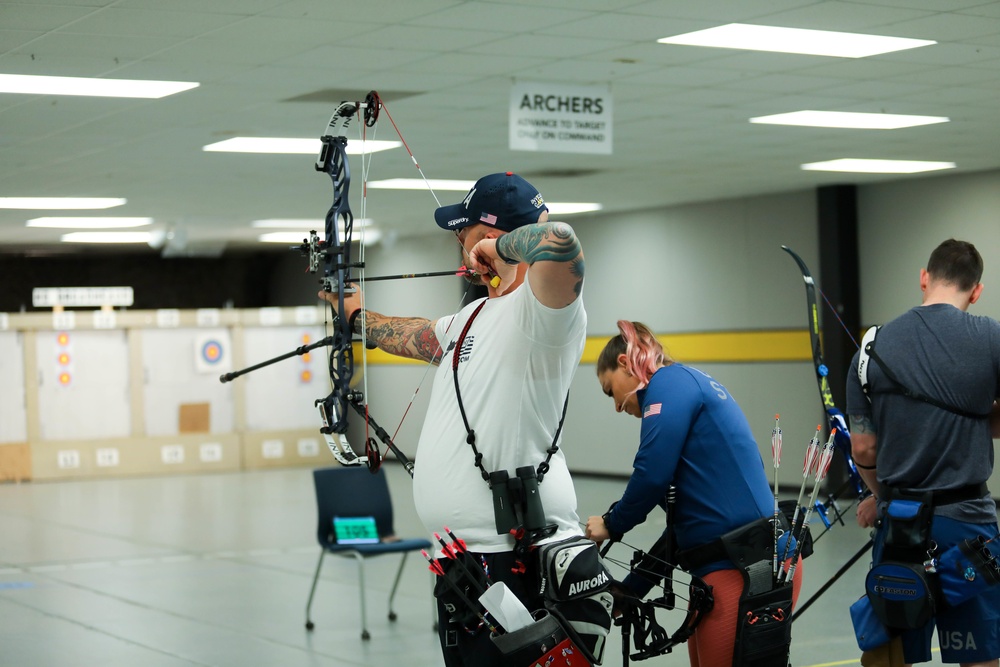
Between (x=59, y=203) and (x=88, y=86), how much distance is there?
5.07m

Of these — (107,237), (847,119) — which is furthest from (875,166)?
(107,237)

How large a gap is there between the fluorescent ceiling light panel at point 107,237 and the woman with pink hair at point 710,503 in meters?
11.6

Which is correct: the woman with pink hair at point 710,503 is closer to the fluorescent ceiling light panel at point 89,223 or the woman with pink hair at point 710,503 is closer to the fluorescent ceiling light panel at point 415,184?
the fluorescent ceiling light panel at point 415,184

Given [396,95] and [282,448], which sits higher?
[396,95]

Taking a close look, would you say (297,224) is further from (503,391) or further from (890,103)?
(503,391)

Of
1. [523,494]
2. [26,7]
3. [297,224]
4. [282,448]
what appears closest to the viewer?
[523,494]

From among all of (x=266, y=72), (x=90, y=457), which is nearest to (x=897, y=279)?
(x=266, y=72)

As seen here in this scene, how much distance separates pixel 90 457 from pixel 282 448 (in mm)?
2198

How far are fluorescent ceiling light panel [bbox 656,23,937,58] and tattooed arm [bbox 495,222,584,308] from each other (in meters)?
3.19

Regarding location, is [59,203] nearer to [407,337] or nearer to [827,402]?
[827,402]

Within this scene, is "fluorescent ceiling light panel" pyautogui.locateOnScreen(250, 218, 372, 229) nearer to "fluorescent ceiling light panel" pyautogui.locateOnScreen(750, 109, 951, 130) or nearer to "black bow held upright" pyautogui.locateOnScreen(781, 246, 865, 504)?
"fluorescent ceiling light panel" pyautogui.locateOnScreen(750, 109, 951, 130)

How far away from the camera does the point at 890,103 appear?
6949 millimetres

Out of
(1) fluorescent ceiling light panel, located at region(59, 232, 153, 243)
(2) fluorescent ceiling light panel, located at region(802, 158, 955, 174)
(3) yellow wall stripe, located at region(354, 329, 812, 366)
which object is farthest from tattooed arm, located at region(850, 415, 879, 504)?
(1) fluorescent ceiling light panel, located at region(59, 232, 153, 243)

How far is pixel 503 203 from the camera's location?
8.05 feet
